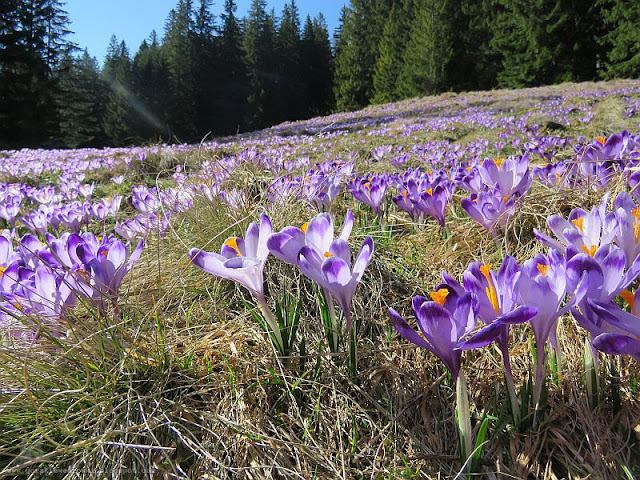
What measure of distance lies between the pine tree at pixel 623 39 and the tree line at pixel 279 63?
83mm

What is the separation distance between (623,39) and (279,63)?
125 feet

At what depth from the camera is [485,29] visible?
3722 cm

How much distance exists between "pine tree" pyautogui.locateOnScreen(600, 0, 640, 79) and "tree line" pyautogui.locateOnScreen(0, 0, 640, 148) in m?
0.08

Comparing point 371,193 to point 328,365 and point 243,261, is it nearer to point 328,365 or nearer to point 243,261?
point 328,365

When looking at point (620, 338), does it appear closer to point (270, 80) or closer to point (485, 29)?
point (485, 29)

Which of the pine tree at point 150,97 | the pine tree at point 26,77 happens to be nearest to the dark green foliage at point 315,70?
the pine tree at point 150,97

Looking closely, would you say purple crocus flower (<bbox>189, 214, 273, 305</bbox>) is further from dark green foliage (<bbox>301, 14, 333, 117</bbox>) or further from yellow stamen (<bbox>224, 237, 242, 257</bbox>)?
dark green foliage (<bbox>301, 14, 333, 117</bbox>)

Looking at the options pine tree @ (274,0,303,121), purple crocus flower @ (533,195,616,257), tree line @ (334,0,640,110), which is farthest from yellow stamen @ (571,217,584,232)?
pine tree @ (274,0,303,121)

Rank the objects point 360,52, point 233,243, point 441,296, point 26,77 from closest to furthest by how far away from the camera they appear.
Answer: point 441,296 → point 233,243 → point 26,77 → point 360,52

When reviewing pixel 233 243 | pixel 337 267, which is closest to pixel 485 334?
pixel 337 267

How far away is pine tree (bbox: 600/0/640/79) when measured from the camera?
2464 centimetres

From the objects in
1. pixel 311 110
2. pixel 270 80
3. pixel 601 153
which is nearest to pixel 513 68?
pixel 311 110

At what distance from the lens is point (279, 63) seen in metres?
53.7

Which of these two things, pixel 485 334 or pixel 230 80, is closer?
pixel 485 334
